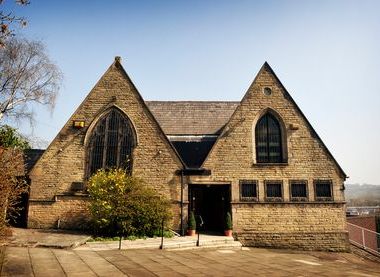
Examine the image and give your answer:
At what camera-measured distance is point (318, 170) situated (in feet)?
53.8

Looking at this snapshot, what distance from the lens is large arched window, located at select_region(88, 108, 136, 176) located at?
16422 mm

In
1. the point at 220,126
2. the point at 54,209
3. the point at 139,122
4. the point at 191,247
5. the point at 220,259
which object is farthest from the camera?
the point at 220,126

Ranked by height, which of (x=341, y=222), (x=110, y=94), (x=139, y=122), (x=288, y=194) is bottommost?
(x=341, y=222)

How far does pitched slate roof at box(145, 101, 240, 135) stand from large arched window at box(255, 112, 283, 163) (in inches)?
128

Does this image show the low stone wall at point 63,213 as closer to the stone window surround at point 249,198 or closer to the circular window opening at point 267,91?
the stone window surround at point 249,198

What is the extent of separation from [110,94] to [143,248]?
30.7 ft

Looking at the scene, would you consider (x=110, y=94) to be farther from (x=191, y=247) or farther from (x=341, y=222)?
(x=341, y=222)

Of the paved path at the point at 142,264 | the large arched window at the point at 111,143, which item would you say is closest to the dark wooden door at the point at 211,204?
the large arched window at the point at 111,143

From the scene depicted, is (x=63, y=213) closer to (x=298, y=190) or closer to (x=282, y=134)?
(x=298, y=190)

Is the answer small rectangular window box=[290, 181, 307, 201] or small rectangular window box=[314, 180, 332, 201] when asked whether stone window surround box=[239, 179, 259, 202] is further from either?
small rectangular window box=[314, 180, 332, 201]

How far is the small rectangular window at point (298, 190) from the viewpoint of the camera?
632 inches

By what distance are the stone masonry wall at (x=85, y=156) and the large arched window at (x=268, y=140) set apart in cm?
491

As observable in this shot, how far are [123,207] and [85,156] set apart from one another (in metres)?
4.65

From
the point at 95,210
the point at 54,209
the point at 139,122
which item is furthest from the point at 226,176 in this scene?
the point at 54,209
